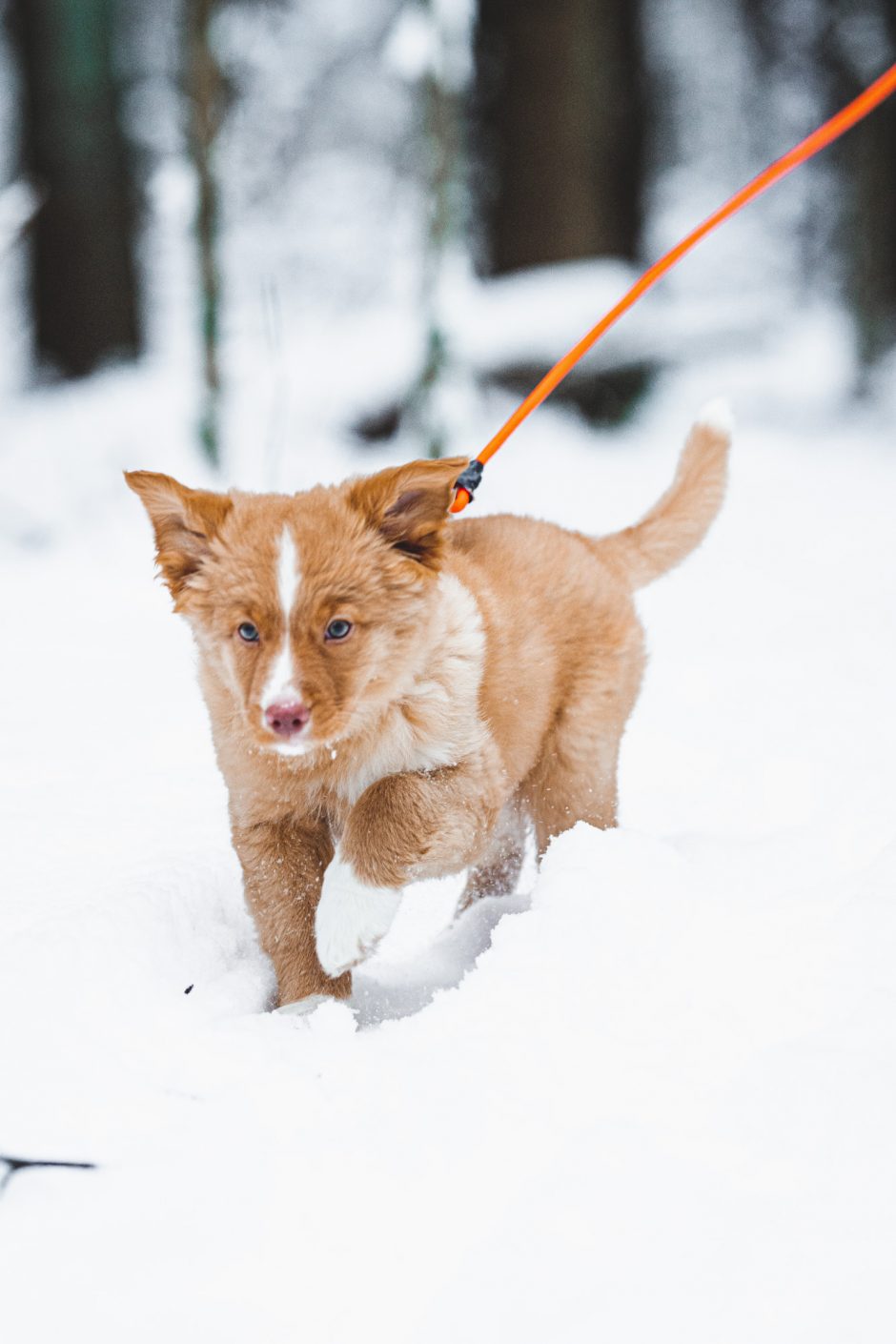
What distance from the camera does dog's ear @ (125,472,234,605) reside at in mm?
3107

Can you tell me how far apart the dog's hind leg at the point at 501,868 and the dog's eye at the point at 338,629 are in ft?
4.52

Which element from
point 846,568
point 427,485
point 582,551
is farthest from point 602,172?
point 427,485

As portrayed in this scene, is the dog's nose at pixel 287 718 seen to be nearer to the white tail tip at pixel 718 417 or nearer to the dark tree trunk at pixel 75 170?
the white tail tip at pixel 718 417

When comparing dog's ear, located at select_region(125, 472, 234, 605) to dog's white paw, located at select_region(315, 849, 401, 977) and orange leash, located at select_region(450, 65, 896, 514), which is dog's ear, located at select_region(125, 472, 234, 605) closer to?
orange leash, located at select_region(450, 65, 896, 514)

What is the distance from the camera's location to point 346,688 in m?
2.97

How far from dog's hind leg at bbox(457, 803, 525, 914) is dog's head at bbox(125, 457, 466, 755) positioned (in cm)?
116

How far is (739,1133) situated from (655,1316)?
1.27 feet

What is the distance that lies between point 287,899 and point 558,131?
11074 millimetres

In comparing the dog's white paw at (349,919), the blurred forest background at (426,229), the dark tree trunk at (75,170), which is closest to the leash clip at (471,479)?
the dog's white paw at (349,919)

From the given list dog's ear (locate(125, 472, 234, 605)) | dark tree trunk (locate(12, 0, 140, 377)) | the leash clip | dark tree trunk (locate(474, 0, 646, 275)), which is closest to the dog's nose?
dog's ear (locate(125, 472, 234, 605))

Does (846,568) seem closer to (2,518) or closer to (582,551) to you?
(582,551)

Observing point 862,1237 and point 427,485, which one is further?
point 427,485

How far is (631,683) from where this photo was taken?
4.14 metres

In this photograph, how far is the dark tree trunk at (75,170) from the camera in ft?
41.1
